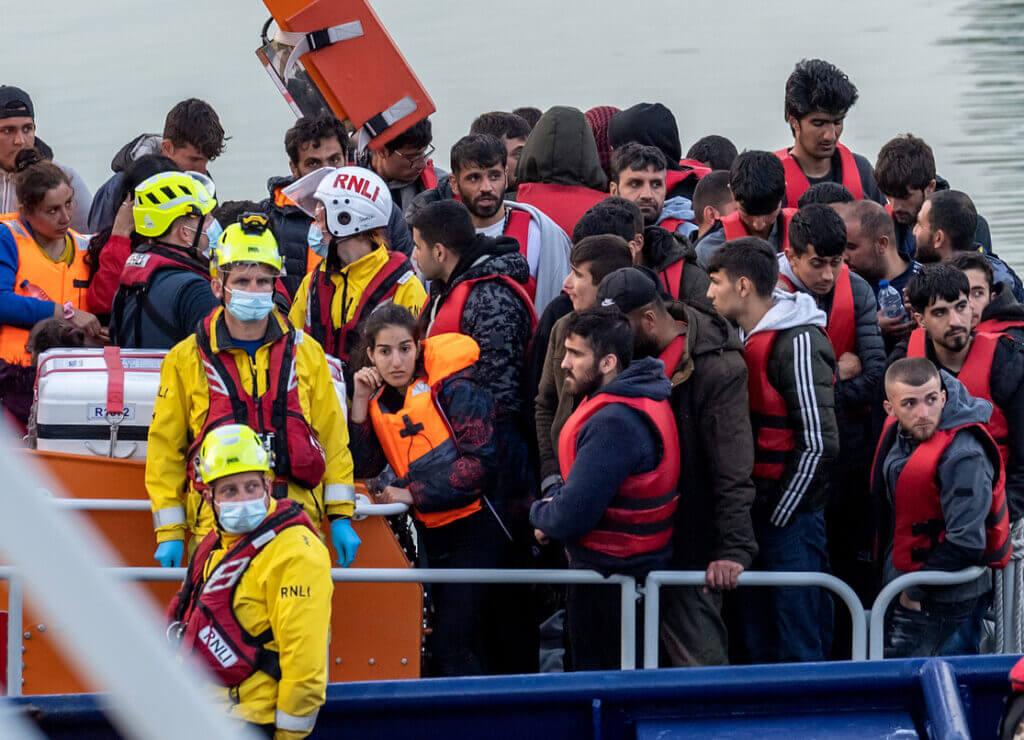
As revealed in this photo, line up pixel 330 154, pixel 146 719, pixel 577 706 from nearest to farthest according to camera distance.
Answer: pixel 146 719 → pixel 577 706 → pixel 330 154

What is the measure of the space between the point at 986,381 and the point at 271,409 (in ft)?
6.67

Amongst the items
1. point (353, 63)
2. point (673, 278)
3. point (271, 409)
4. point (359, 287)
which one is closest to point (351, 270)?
point (359, 287)

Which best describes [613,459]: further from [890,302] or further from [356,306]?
[890,302]

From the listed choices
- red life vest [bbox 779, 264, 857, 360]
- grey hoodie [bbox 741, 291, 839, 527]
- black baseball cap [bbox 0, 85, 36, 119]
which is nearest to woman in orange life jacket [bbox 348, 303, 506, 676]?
grey hoodie [bbox 741, 291, 839, 527]

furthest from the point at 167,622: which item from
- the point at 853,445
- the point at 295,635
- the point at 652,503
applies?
the point at 853,445

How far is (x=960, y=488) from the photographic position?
3652 mm

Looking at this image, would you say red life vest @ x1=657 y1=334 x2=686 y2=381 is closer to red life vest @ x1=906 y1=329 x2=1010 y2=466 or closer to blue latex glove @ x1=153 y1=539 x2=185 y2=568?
red life vest @ x1=906 y1=329 x2=1010 y2=466

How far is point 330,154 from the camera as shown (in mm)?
5156

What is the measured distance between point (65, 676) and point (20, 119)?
2596mm

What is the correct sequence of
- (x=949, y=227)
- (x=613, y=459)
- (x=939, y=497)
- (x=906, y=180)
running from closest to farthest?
1. (x=613, y=459)
2. (x=939, y=497)
3. (x=949, y=227)
4. (x=906, y=180)

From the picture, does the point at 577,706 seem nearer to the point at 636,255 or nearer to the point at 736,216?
the point at 636,255

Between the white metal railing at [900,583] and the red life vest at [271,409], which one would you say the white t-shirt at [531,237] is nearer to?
the red life vest at [271,409]

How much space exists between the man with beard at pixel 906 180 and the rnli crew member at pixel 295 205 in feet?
6.64

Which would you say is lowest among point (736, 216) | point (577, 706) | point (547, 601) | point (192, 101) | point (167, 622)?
point (547, 601)
